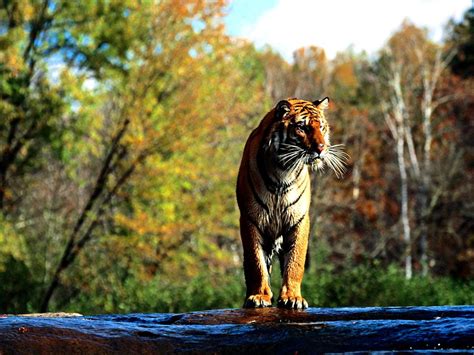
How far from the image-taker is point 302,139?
5398mm

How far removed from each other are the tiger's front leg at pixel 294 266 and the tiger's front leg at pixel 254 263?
0.49 feet

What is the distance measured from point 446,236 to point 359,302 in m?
19.6

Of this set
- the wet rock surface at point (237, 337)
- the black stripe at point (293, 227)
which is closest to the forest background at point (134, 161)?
the black stripe at point (293, 227)

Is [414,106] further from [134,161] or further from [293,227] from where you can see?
[293,227]

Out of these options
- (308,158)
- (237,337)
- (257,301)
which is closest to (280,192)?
(308,158)

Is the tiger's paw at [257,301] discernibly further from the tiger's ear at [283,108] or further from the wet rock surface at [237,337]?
the tiger's ear at [283,108]

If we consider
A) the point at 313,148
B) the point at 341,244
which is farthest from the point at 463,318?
the point at 341,244

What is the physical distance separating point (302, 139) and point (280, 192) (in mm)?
477

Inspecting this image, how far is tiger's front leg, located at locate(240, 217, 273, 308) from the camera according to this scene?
18.5 feet

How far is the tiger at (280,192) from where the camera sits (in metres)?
5.45

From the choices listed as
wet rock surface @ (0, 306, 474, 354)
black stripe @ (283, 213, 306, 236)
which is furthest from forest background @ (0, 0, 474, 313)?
wet rock surface @ (0, 306, 474, 354)

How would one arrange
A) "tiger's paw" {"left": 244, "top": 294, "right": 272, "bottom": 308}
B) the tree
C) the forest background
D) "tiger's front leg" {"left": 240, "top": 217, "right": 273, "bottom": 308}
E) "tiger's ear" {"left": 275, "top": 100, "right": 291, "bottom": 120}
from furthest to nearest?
the tree → the forest background → "tiger's front leg" {"left": 240, "top": 217, "right": 273, "bottom": 308} → "tiger's ear" {"left": 275, "top": 100, "right": 291, "bottom": 120} → "tiger's paw" {"left": 244, "top": 294, "right": 272, "bottom": 308}

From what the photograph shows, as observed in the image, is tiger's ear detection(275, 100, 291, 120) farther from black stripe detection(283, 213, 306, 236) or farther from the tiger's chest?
black stripe detection(283, 213, 306, 236)

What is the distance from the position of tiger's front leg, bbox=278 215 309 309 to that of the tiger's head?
500 mm
